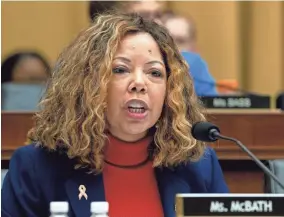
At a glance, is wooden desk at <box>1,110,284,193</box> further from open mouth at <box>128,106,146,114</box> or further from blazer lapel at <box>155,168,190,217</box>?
open mouth at <box>128,106,146,114</box>

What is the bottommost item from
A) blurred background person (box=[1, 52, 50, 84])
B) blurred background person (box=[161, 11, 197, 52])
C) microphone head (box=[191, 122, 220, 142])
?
microphone head (box=[191, 122, 220, 142])

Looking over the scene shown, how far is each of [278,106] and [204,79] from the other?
39 centimetres

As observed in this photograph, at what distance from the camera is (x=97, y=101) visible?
224cm

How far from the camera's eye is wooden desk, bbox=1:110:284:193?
307cm

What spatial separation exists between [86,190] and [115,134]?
0.21m

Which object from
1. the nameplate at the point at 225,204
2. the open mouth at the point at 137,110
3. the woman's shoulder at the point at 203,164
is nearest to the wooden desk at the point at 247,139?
the woman's shoulder at the point at 203,164

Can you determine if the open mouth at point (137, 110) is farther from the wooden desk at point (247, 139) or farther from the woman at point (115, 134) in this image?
the wooden desk at point (247, 139)

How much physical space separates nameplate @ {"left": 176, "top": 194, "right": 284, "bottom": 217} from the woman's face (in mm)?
579

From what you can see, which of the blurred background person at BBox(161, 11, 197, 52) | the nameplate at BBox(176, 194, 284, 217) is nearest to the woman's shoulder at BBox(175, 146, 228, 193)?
the nameplate at BBox(176, 194, 284, 217)

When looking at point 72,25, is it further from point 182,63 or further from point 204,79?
point 182,63

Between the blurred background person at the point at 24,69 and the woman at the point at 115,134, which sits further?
the blurred background person at the point at 24,69

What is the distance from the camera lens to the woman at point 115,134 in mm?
2225

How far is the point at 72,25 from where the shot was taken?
5426 millimetres

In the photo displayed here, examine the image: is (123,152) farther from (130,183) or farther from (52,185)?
(52,185)
